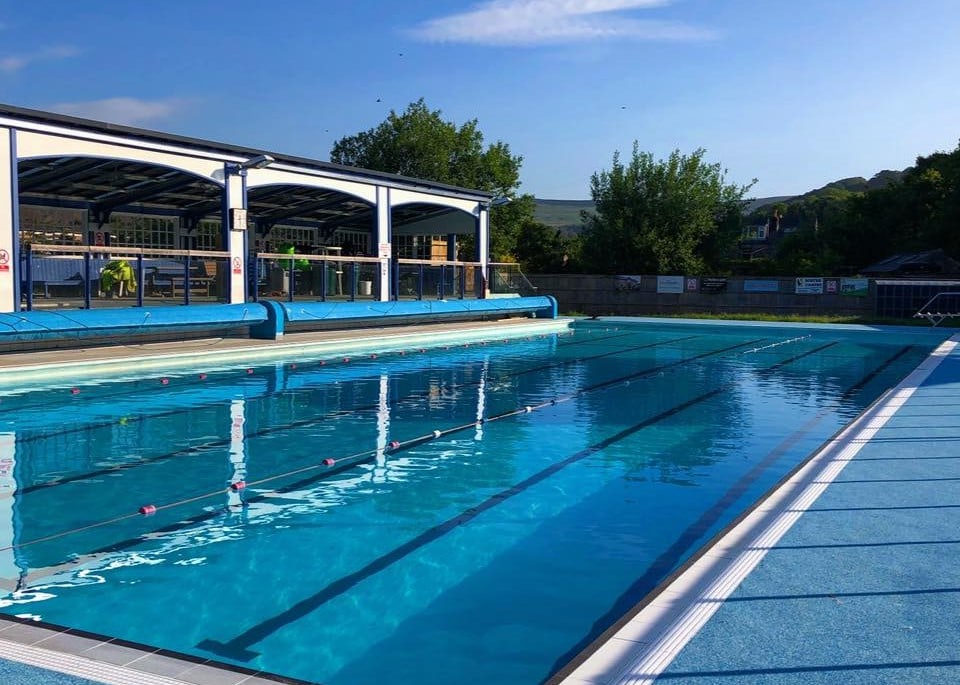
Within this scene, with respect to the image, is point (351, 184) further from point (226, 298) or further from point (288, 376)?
point (288, 376)

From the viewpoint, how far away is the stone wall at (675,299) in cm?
3105

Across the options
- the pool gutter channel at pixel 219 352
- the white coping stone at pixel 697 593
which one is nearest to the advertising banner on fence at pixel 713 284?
the pool gutter channel at pixel 219 352

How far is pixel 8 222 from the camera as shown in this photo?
14664 mm

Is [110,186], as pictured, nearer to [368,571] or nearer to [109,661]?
[368,571]

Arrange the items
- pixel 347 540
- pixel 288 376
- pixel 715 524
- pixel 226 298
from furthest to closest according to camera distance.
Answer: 1. pixel 226 298
2. pixel 288 376
3. pixel 715 524
4. pixel 347 540

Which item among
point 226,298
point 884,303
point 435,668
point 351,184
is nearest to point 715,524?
point 435,668

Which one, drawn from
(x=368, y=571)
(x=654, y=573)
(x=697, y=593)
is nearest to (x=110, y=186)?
(x=368, y=571)

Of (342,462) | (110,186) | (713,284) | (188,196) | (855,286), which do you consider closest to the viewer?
(342,462)

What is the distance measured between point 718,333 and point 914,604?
77.7 ft

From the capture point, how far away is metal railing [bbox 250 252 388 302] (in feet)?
64.5

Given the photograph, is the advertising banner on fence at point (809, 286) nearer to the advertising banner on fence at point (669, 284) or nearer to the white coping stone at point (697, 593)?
the advertising banner on fence at point (669, 284)

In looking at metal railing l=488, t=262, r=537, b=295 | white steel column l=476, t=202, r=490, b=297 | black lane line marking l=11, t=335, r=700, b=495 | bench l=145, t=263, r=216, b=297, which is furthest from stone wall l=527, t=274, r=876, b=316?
black lane line marking l=11, t=335, r=700, b=495

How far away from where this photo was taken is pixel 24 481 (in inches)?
282

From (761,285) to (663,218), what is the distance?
583cm
